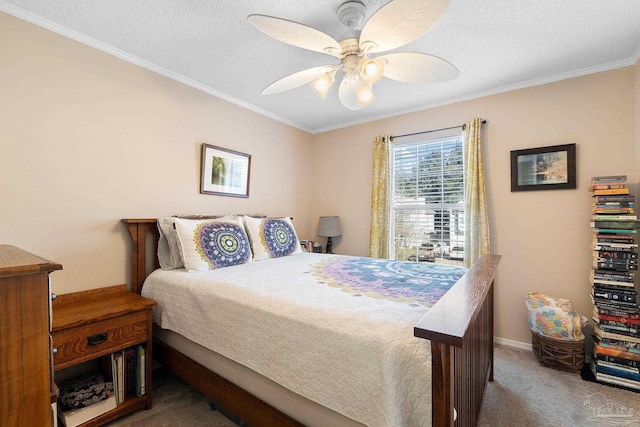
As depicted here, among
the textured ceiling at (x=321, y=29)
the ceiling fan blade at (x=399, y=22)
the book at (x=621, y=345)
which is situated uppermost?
the textured ceiling at (x=321, y=29)

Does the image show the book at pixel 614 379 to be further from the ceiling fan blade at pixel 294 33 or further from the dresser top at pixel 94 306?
the dresser top at pixel 94 306

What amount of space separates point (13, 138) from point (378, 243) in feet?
10.7

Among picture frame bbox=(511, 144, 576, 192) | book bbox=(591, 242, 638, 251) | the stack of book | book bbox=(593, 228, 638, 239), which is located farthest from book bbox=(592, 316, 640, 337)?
picture frame bbox=(511, 144, 576, 192)

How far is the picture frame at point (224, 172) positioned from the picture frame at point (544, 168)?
2.80 metres

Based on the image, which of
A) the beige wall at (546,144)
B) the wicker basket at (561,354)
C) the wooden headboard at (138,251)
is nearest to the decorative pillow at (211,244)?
the wooden headboard at (138,251)

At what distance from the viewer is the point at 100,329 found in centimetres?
158

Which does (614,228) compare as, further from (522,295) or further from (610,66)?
(610,66)

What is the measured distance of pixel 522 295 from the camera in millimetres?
2637

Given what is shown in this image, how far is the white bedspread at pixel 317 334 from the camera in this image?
0.92 meters

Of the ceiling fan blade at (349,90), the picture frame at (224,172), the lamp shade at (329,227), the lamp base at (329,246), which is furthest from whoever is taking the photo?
the lamp base at (329,246)

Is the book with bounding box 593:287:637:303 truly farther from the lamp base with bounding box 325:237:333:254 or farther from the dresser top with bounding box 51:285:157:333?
the dresser top with bounding box 51:285:157:333

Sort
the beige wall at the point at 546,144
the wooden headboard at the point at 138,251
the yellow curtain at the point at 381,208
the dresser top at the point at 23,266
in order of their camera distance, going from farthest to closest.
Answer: the yellow curtain at the point at 381,208 < the beige wall at the point at 546,144 < the wooden headboard at the point at 138,251 < the dresser top at the point at 23,266

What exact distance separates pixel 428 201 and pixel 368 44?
2.13 meters

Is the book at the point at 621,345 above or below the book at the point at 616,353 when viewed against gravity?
above
